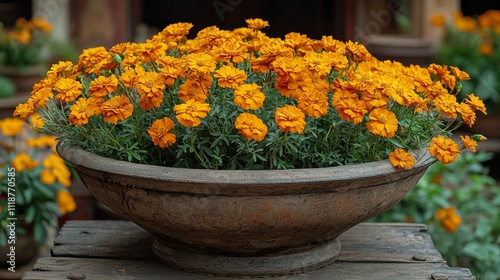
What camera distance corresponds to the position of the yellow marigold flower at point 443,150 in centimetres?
173

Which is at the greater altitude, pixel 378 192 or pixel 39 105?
pixel 39 105

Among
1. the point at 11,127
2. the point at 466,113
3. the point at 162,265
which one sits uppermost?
the point at 466,113

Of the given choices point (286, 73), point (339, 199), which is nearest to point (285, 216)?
point (339, 199)

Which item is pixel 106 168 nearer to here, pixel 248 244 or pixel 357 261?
pixel 248 244

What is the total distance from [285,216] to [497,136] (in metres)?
3.50

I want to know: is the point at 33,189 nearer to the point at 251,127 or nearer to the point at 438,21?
the point at 251,127

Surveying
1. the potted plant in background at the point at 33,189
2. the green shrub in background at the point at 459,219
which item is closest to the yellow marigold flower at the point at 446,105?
the green shrub in background at the point at 459,219

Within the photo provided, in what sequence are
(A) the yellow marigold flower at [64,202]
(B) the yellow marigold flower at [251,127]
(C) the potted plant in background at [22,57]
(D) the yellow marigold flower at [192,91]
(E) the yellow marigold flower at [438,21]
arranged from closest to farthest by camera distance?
(B) the yellow marigold flower at [251,127] → (D) the yellow marigold flower at [192,91] → (A) the yellow marigold flower at [64,202] → (C) the potted plant in background at [22,57] → (E) the yellow marigold flower at [438,21]

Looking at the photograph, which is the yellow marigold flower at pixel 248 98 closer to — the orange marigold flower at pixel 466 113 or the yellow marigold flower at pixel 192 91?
the yellow marigold flower at pixel 192 91

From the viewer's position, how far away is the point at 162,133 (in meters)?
1.69

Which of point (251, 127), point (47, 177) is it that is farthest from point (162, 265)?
point (47, 177)

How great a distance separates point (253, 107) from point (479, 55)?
3.52 meters

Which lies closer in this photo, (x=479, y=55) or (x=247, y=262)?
(x=247, y=262)

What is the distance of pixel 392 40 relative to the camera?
5172 mm
